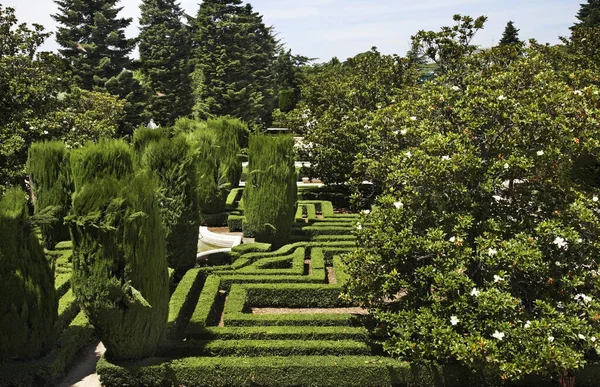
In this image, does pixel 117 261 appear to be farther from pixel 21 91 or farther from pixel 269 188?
pixel 21 91

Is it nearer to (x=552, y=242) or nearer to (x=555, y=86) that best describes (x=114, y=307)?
(x=552, y=242)

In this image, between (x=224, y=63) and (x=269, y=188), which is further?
(x=224, y=63)

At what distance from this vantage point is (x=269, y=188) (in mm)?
13148

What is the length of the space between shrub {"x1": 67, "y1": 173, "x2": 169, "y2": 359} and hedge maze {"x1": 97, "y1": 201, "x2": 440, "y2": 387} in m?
0.68

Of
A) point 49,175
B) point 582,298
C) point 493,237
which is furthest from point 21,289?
point 582,298

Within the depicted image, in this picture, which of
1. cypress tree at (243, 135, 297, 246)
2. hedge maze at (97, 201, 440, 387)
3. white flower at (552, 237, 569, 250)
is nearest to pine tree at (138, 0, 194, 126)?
cypress tree at (243, 135, 297, 246)

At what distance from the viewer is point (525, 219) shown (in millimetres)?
7586

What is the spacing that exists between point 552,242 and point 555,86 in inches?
128

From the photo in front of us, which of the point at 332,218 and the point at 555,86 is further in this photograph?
the point at 332,218

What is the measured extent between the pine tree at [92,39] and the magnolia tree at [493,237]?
109 feet

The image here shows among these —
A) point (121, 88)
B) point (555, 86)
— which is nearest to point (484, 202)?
point (555, 86)

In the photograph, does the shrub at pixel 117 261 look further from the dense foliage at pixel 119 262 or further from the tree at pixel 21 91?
the tree at pixel 21 91

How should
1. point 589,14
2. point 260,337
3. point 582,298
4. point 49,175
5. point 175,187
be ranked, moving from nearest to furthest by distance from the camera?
point 582,298 → point 260,337 → point 175,187 → point 49,175 → point 589,14

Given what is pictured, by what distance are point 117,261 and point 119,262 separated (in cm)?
4
